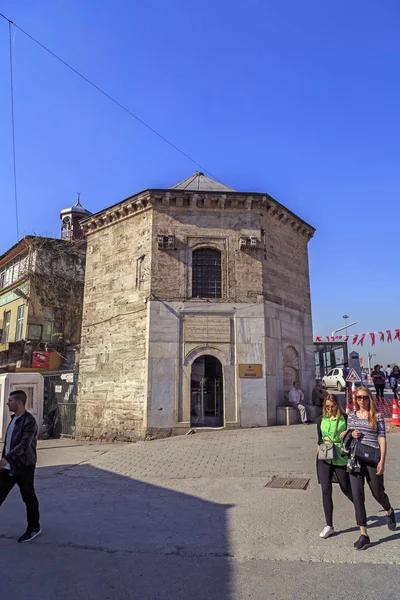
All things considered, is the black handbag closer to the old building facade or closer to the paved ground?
the paved ground

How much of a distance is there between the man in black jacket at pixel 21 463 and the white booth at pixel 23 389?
10775 millimetres

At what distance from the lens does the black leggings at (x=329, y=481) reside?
483 centimetres

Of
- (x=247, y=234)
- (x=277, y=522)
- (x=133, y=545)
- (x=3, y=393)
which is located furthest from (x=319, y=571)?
(x=3, y=393)

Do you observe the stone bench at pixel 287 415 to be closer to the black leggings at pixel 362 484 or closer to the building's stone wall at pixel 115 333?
the building's stone wall at pixel 115 333

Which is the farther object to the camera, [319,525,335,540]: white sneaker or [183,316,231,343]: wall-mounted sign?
[183,316,231,343]: wall-mounted sign

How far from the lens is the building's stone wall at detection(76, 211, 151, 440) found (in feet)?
46.9

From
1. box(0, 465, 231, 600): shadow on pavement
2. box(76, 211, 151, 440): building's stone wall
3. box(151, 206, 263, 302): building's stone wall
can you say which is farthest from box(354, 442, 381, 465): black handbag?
box(151, 206, 263, 302): building's stone wall

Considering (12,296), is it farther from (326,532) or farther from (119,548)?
(326,532)

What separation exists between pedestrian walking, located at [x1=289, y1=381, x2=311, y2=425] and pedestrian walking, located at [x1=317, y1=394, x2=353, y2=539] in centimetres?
958

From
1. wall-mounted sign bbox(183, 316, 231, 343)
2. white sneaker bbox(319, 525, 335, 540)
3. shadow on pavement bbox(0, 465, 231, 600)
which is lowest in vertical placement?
shadow on pavement bbox(0, 465, 231, 600)

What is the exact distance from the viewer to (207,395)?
15148 mm

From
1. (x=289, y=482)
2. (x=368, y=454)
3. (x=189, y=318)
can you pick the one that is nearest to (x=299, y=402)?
(x=189, y=318)

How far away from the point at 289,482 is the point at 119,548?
3702 mm

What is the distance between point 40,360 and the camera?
22188 mm
